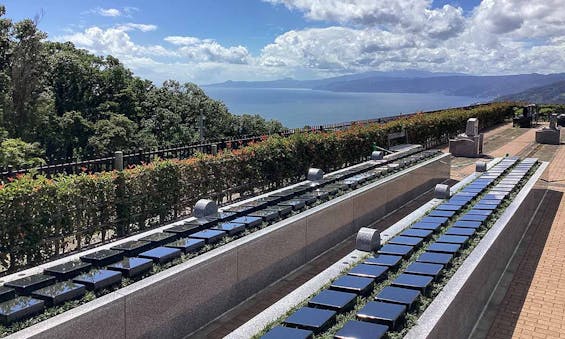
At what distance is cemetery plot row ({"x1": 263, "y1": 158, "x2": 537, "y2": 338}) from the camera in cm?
449

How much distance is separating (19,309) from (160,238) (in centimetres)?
254

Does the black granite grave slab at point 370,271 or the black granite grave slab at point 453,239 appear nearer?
the black granite grave slab at point 370,271

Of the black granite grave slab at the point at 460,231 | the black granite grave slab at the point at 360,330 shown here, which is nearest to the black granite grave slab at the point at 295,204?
the black granite grave slab at the point at 460,231

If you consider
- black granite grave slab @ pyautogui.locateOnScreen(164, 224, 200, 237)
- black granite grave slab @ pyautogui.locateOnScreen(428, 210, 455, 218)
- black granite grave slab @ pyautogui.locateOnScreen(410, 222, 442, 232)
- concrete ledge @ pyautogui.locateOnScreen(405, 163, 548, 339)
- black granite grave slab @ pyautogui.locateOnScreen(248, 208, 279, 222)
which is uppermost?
black granite grave slab @ pyautogui.locateOnScreen(248, 208, 279, 222)

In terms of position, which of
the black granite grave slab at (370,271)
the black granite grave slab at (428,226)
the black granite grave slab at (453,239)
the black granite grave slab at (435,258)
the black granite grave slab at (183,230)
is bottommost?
the black granite grave slab at (370,271)

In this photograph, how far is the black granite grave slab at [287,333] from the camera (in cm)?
423

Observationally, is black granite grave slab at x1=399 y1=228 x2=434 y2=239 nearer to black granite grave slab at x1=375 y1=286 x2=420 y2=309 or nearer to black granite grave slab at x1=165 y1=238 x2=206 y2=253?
black granite grave slab at x1=375 y1=286 x2=420 y2=309

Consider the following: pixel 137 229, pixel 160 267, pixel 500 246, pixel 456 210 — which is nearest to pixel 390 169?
pixel 456 210

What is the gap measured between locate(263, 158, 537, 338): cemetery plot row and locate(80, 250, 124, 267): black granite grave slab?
2437mm

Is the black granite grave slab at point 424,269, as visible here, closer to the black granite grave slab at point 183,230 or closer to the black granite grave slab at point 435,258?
the black granite grave slab at point 435,258

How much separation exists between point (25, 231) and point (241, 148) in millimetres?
5829

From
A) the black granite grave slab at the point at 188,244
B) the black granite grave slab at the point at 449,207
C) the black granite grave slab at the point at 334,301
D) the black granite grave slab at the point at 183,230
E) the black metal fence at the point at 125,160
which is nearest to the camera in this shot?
the black granite grave slab at the point at 334,301

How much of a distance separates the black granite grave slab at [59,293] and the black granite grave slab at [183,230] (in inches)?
86.2

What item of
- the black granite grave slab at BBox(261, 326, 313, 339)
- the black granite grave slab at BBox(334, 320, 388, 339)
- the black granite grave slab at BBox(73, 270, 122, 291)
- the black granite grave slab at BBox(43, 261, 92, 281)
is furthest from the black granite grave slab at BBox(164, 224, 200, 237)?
the black granite grave slab at BBox(334, 320, 388, 339)
